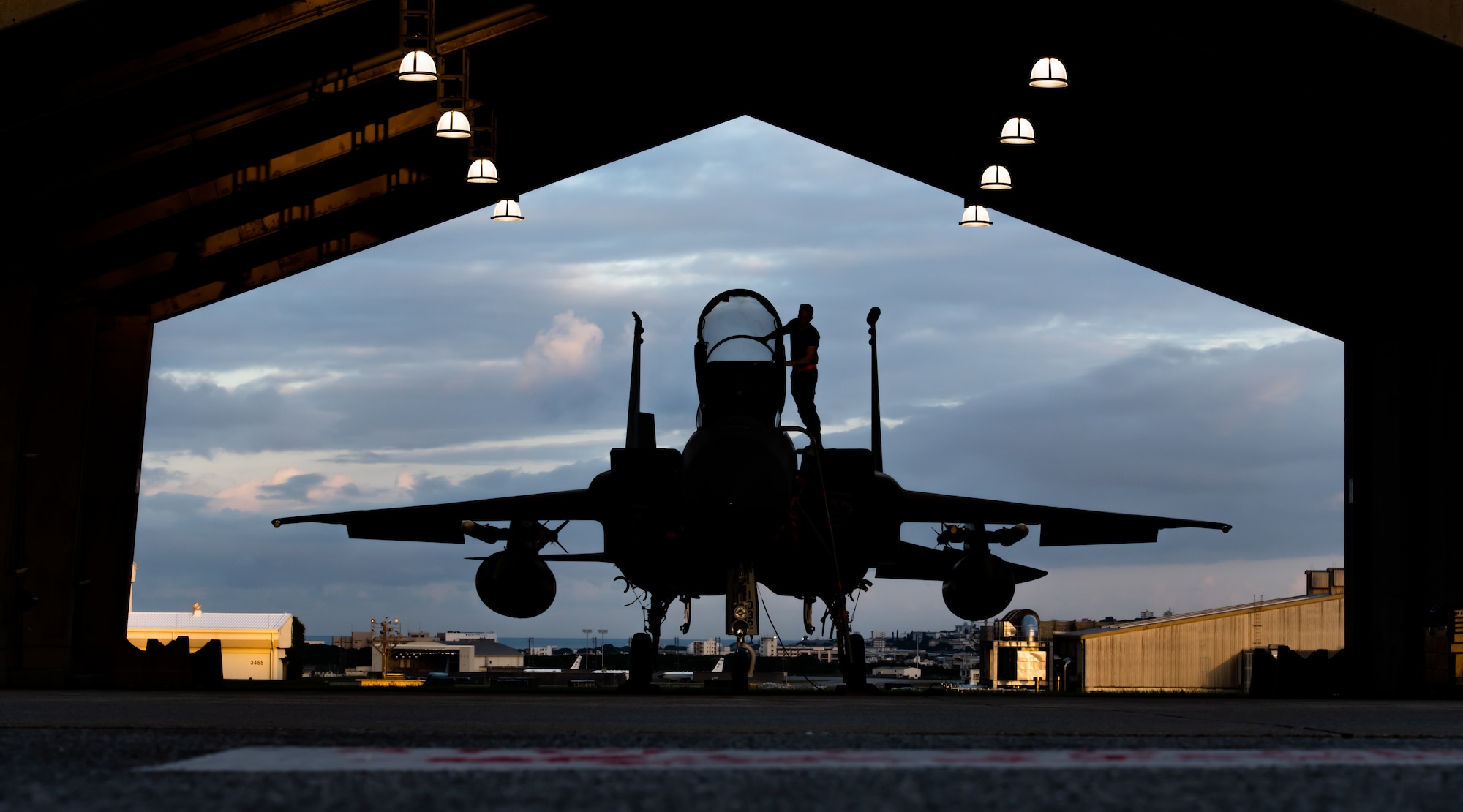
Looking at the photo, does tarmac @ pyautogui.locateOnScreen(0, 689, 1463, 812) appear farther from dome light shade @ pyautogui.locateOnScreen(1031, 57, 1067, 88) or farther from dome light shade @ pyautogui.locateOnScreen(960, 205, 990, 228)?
dome light shade @ pyautogui.locateOnScreen(960, 205, 990, 228)

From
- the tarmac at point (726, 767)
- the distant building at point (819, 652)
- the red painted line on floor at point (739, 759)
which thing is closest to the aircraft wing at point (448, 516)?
the tarmac at point (726, 767)

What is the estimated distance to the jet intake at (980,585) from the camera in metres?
15.3

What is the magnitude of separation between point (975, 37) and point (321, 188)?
7622 millimetres

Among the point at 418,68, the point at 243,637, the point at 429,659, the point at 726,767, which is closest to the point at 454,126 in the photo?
the point at 418,68

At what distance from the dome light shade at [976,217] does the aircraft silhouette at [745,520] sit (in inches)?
60.9

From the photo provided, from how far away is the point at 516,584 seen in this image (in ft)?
48.6

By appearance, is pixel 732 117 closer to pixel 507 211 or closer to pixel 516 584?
pixel 507 211

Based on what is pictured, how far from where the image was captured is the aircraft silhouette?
1088cm

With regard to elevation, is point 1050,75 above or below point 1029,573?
above

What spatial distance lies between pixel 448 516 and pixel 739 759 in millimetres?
16005

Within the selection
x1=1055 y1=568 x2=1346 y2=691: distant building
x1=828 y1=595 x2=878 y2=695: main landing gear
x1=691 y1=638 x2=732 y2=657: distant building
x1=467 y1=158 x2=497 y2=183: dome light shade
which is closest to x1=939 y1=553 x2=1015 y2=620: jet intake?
x1=828 y1=595 x2=878 y2=695: main landing gear

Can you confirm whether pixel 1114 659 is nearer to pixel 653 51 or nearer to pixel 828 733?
pixel 653 51

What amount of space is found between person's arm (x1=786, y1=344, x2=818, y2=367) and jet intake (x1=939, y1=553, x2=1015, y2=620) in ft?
15.6

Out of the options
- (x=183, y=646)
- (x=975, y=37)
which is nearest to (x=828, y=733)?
(x=975, y=37)
